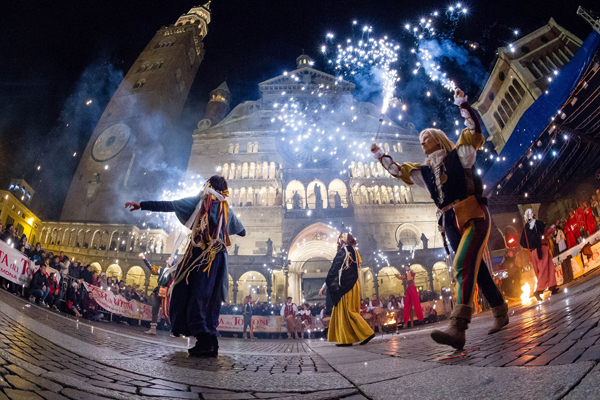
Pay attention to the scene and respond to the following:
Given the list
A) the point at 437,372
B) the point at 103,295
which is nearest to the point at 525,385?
the point at 437,372

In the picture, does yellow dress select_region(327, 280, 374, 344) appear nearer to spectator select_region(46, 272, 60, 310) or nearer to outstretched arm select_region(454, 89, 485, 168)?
outstretched arm select_region(454, 89, 485, 168)

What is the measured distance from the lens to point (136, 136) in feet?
115

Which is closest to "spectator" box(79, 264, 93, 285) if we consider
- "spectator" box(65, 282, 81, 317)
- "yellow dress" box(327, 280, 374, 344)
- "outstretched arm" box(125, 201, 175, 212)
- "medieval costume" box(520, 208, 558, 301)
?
"spectator" box(65, 282, 81, 317)

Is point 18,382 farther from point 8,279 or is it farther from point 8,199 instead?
point 8,199

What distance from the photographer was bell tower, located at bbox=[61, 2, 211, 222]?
3191 cm

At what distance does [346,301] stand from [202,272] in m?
2.97

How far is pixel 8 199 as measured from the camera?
24516 mm

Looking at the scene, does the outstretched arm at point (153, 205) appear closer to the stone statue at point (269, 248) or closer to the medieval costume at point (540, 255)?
the medieval costume at point (540, 255)

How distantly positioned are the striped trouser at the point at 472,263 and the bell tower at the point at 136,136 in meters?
31.2

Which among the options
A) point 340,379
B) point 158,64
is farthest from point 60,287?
point 158,64

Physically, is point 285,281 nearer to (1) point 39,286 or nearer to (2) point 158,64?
(1) point 39,286

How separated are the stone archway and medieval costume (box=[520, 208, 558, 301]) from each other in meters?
16.9

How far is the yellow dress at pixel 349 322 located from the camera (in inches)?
197

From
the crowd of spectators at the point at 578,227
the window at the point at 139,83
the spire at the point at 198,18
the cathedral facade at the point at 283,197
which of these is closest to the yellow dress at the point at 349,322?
the crowd of spectators at the point at 578,227
